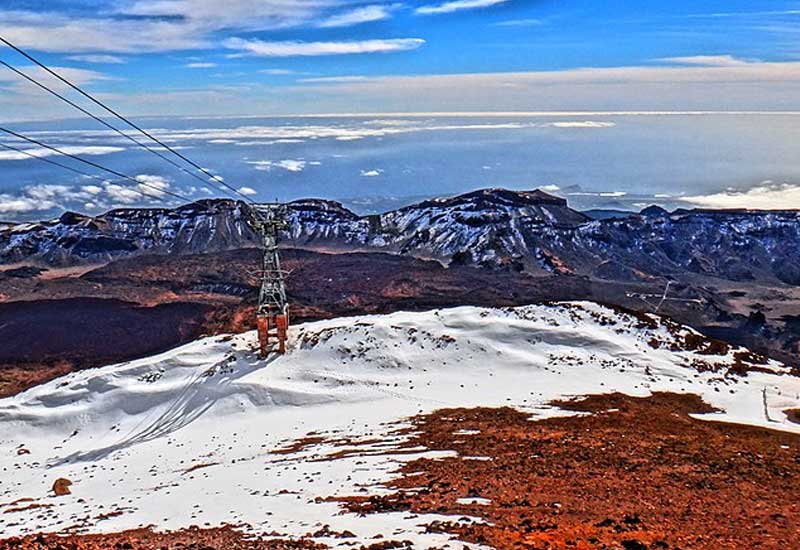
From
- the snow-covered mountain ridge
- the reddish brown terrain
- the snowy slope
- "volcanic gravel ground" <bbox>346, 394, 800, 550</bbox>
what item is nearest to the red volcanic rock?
the snowy slope

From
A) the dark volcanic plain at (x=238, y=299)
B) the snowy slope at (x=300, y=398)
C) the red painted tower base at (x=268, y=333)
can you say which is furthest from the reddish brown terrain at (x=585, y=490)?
the dark volcanic plain at (x=238, y=299)

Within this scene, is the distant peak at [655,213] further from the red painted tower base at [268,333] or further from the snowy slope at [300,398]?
the red painted tower base at [268,333]

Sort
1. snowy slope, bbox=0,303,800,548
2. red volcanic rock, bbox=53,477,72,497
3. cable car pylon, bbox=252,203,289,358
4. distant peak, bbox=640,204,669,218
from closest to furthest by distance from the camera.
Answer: snowy slope, bbox=0,303,800,548 → red volcanic rock, bbox=53,477,72,497 → cable car pylon, bbox=252,203,289,358 → distant peak, bbox=640,204,669,218

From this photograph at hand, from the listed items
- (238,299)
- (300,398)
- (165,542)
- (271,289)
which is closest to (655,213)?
(238,299)

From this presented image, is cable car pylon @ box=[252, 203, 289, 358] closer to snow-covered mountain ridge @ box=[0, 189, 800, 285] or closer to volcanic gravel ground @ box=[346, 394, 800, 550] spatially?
volcanic gravel ground @ box=[346, 394, 800, 550]

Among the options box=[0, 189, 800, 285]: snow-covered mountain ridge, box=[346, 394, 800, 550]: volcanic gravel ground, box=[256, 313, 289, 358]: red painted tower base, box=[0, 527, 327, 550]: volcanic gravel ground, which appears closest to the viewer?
box=[0, 527, 327, 550]: volcanic gravel ground

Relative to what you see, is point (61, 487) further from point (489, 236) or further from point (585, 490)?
point (489, 236)
